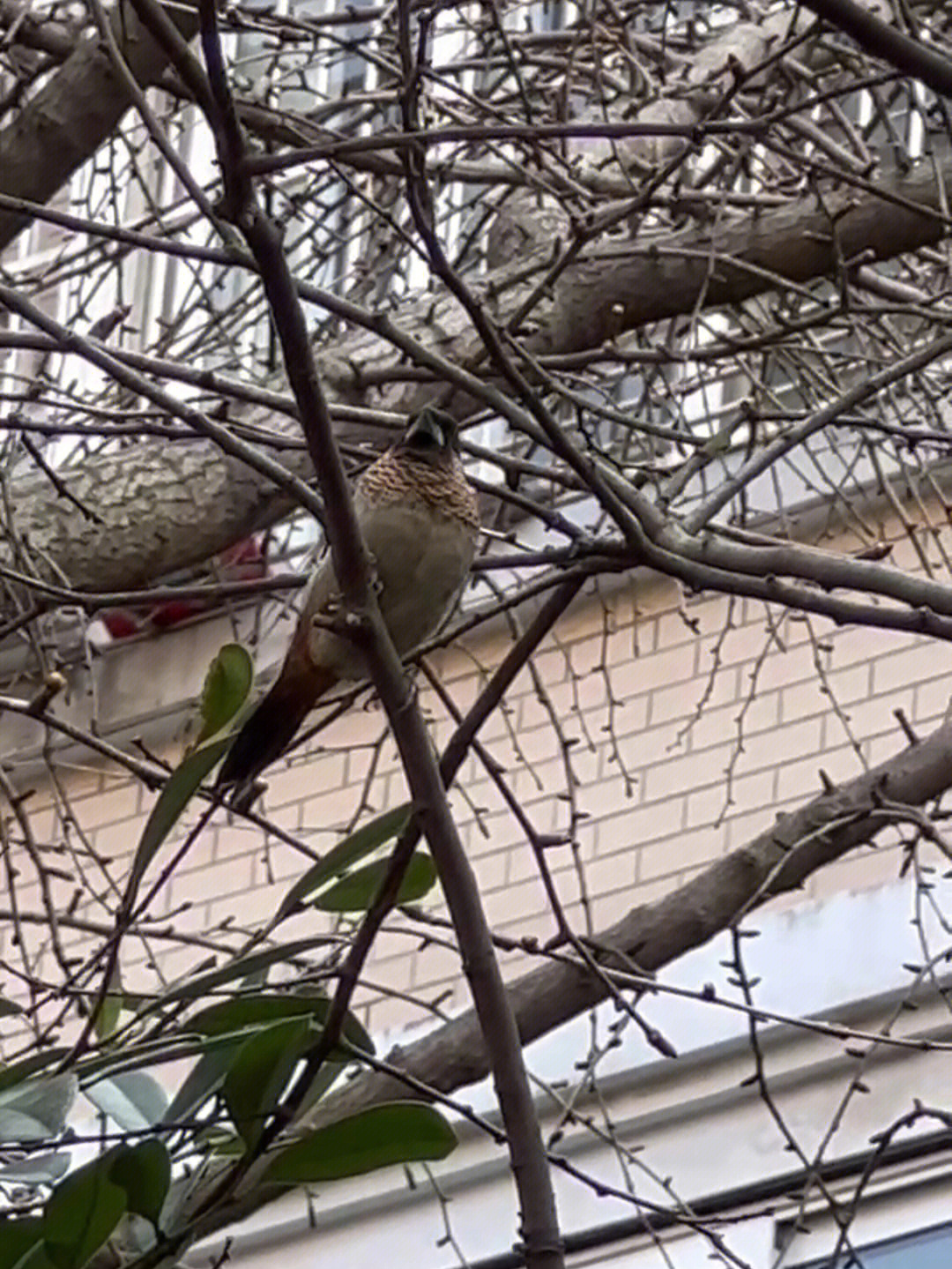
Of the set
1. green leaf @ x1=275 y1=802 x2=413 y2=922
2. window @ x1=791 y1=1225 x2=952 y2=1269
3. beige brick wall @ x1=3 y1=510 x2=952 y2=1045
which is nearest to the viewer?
green leaf @ x1=275 y1=802 x2=413 y2=922

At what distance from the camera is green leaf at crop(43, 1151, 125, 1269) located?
6.25 ft

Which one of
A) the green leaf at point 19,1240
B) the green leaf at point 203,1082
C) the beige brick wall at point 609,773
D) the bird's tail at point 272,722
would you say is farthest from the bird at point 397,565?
the beige brick wall at point 609,773

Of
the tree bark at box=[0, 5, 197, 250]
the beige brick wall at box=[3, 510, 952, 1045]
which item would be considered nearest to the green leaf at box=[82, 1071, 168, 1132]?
the tree bark at box=[0, 5, 197, 250]

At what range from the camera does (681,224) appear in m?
4.30

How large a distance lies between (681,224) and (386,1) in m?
0.88

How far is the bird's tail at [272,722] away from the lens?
3.08 m

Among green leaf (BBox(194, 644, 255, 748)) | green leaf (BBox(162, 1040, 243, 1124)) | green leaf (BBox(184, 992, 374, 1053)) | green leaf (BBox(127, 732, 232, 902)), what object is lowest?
green leaf (BBox(162, 1040, 243, 1124))

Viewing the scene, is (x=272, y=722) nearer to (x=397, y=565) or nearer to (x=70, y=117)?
(x=397, y=565)

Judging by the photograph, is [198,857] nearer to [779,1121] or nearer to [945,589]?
[779,1121]

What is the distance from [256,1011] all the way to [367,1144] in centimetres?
14

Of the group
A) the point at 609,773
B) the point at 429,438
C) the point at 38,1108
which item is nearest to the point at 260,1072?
the point at 38,1108

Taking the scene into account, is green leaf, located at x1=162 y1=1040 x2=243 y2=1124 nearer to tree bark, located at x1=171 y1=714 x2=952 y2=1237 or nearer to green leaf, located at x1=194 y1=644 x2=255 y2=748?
green leaf, located at x1=194 y1=644 x2=255 y2=748

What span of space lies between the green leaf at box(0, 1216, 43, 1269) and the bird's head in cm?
139

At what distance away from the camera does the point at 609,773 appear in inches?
208
